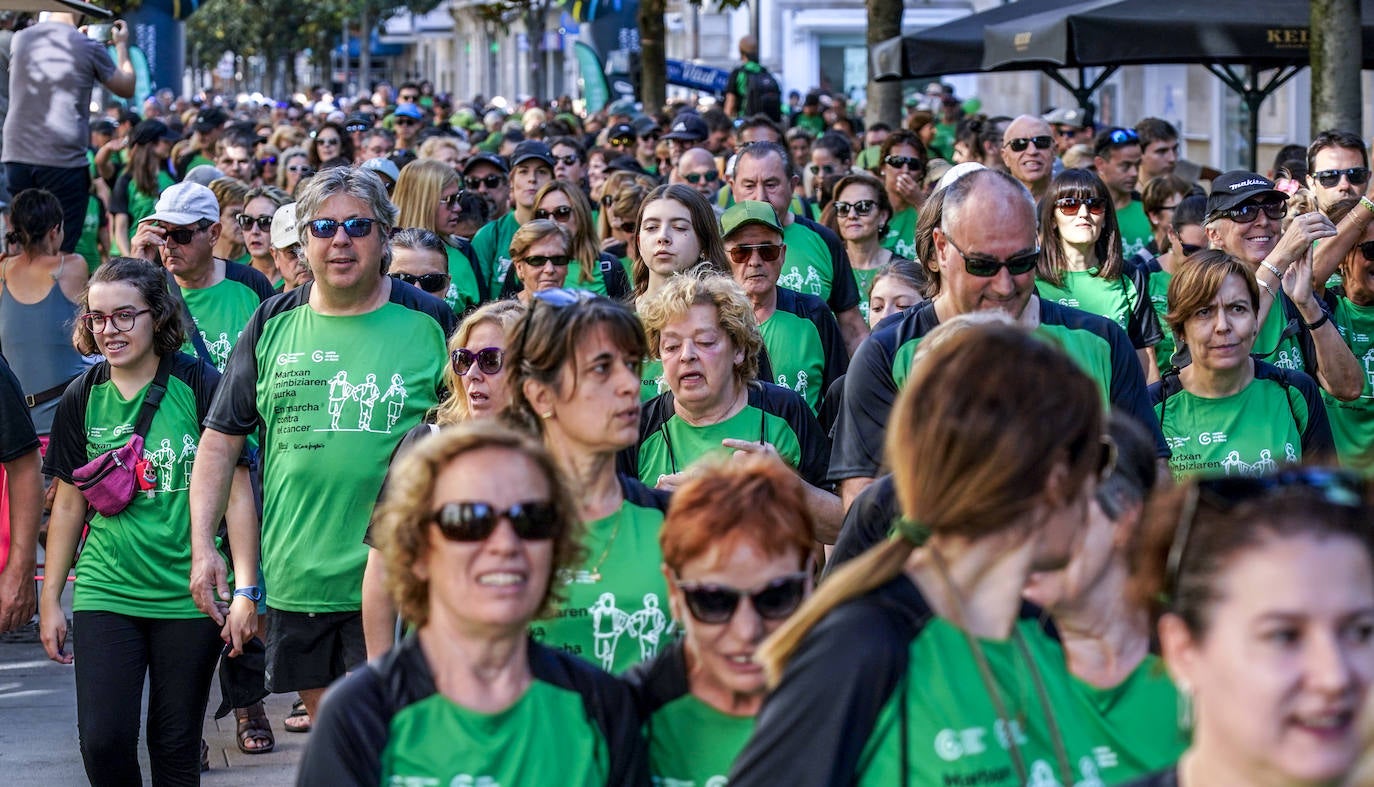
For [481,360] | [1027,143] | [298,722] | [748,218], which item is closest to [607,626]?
[481,360]

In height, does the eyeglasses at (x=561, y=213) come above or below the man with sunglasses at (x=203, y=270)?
above

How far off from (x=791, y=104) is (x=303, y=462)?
31.2 m

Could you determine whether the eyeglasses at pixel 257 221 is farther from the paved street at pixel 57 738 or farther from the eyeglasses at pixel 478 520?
the eyeglasses at pixel 478 520

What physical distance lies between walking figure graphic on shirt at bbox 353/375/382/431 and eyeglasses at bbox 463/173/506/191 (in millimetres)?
7065

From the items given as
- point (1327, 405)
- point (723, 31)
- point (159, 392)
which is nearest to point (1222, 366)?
point (1327, 405)

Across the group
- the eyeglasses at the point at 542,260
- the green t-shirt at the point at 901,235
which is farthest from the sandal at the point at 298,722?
the green t-shirt at the point at 901,235

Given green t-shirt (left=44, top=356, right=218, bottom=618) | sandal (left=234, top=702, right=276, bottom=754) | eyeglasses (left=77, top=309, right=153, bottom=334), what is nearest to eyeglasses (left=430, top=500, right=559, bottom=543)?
green t-shirt (left=44, top=356, right=218, bottom=618)

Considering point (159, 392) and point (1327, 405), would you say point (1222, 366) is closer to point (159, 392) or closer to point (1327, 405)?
point (1327, 405)

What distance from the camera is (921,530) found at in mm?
2803

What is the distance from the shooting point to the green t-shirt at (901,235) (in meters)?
11.5

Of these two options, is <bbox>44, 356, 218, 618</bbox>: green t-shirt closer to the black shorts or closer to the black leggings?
the black leggings

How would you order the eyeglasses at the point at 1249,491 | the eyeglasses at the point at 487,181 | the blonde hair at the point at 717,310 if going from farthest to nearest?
the eyeglasses at the point at 487,181 < the blonde hair at the point at 717,310 < the eyeglasses at the point at 1249,491

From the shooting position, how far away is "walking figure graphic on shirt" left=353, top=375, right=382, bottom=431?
605 cm

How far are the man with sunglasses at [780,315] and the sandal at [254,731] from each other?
2.32 meters
